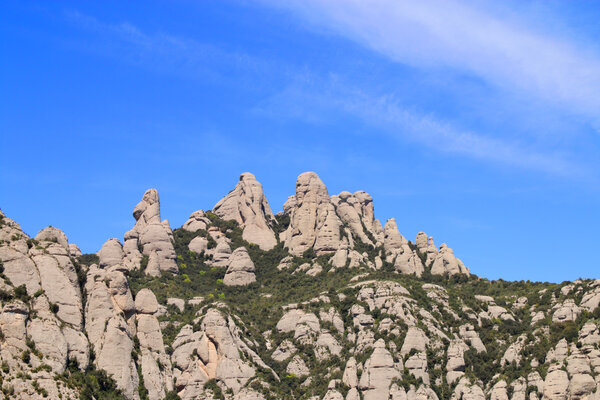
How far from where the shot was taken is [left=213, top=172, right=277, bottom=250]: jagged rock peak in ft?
577

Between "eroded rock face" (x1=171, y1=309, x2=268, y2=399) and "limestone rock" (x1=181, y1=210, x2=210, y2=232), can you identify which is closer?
"eroded rock face" (x1=171, y1=309, x2=268, y2=399)

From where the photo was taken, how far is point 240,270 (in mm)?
156000

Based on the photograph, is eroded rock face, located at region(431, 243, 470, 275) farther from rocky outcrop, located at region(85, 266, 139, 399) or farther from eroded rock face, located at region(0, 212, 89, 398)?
eroded rock face, located at region(0, 212, 89, 398)

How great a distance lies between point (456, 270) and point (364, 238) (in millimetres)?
23561

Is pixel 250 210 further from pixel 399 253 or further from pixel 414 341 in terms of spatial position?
pixel 414 341

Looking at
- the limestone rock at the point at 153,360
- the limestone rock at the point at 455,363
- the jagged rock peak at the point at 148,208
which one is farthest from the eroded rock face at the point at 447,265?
the limestone rock at the point at 153,360

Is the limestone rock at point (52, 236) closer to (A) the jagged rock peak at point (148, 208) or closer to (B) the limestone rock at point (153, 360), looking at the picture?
(B) the limestone rock at point (153, 360)

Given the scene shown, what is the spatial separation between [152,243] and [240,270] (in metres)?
15.9

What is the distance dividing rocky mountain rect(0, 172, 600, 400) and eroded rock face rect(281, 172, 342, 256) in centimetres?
31

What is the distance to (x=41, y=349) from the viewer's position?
7731 cm

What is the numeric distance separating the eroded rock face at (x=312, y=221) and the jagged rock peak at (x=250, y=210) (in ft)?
14.2

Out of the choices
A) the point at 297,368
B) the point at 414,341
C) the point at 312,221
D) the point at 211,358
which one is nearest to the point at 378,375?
the point at 414,341

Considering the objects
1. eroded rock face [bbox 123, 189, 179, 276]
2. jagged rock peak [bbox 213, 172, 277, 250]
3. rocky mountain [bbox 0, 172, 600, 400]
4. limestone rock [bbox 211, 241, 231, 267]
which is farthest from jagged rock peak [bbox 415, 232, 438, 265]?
eroded rock face [bbox 123, 189, 179, 276]

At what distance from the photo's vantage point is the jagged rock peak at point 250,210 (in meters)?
176
